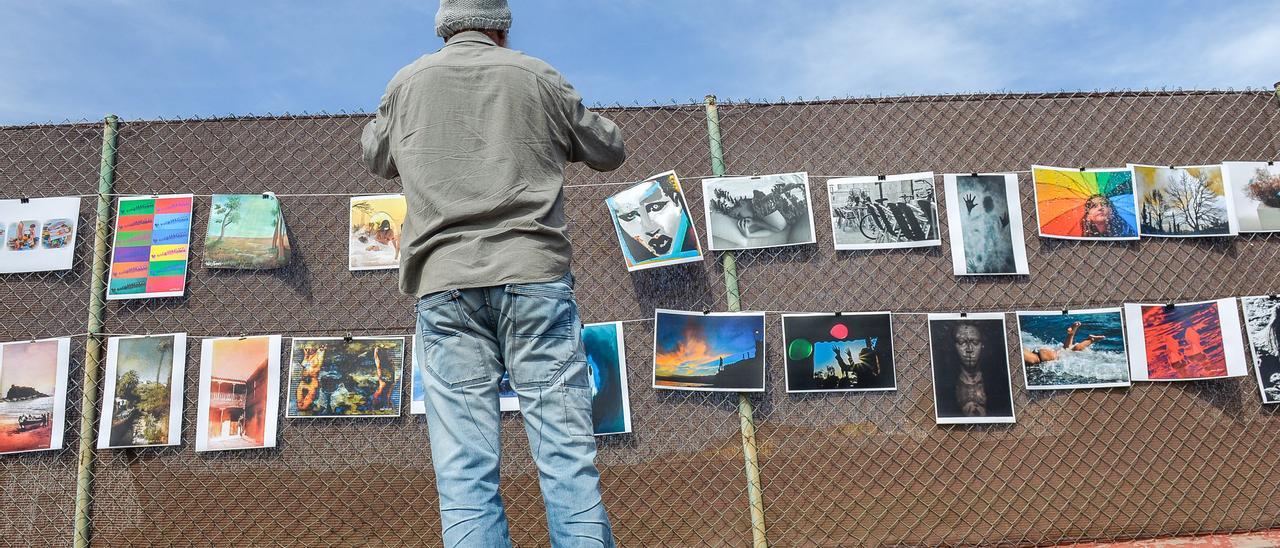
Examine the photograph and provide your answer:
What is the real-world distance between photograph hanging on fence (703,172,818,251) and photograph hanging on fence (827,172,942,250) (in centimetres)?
13

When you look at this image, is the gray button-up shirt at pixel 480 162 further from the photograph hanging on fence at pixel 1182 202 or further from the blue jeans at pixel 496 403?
the photograph hanging on fence at pixel 1182 202

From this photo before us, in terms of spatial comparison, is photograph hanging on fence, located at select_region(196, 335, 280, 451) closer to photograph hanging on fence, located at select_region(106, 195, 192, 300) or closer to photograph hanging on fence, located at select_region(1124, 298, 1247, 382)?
photograph hanging on fence, located at select_region(106, 195, 192, 300)

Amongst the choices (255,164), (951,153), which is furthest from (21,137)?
(951,153)

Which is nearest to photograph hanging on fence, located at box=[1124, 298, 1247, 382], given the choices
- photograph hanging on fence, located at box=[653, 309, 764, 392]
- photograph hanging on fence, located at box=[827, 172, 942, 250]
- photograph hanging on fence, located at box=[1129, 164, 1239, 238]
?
photograph hanging on fence, located at box=[1129, 164, 1239, 238]

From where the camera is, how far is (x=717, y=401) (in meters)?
3.31

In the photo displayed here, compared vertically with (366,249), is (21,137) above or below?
above

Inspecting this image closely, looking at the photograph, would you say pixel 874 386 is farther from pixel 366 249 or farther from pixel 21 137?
pixel 21 137

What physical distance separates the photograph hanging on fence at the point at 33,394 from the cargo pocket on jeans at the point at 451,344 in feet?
7.74

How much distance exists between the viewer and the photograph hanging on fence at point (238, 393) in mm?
3248

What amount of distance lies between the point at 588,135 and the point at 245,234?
203 centimetres

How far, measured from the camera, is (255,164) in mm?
3494

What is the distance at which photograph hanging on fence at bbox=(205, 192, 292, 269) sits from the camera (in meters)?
3.37

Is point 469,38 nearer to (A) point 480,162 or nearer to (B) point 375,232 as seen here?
(A) point 480,162

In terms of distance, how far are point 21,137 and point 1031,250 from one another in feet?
14.0
